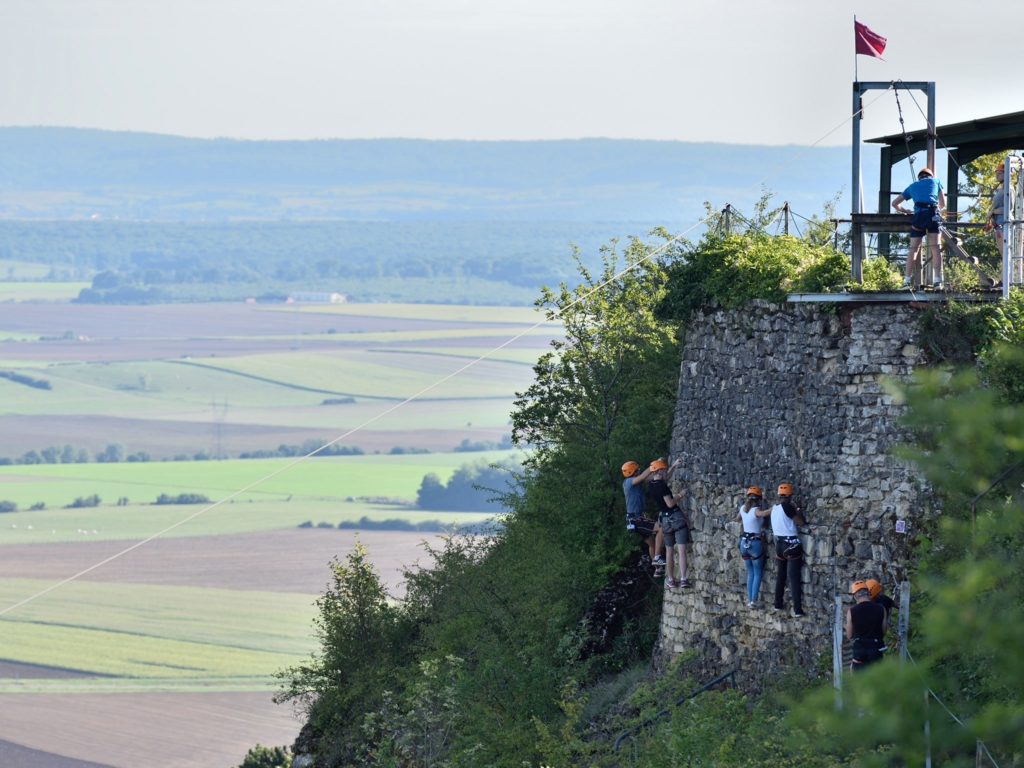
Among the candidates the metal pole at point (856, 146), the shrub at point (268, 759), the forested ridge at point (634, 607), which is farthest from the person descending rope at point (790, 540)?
the shrub at point (268, 759)

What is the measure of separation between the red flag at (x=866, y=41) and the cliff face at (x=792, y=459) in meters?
3.66

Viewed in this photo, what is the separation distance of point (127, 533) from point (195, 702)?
53.3 metres

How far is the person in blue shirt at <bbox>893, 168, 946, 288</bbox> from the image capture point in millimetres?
23391

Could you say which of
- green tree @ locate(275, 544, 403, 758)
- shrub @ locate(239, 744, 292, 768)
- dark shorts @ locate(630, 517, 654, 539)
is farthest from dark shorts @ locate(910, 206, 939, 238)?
shrub @ locate(239, 744, 292, 768)

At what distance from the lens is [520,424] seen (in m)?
Result: 40.1

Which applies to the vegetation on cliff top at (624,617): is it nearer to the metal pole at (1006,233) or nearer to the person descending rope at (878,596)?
the person descending rope at (878,596)

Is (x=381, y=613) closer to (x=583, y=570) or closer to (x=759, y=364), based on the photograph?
(x=583, y=570)

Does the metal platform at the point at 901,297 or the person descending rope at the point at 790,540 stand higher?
the metal platform at the point at 901,297

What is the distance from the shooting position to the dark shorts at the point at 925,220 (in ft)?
76.8

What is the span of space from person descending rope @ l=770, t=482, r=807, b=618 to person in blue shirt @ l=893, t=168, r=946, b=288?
297cm

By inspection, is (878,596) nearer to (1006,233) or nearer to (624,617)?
(1006,233)

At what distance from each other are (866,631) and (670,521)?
5.40 metres

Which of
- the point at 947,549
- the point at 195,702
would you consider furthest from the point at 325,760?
the point at 195,702

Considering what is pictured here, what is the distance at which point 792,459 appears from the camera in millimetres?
24250
